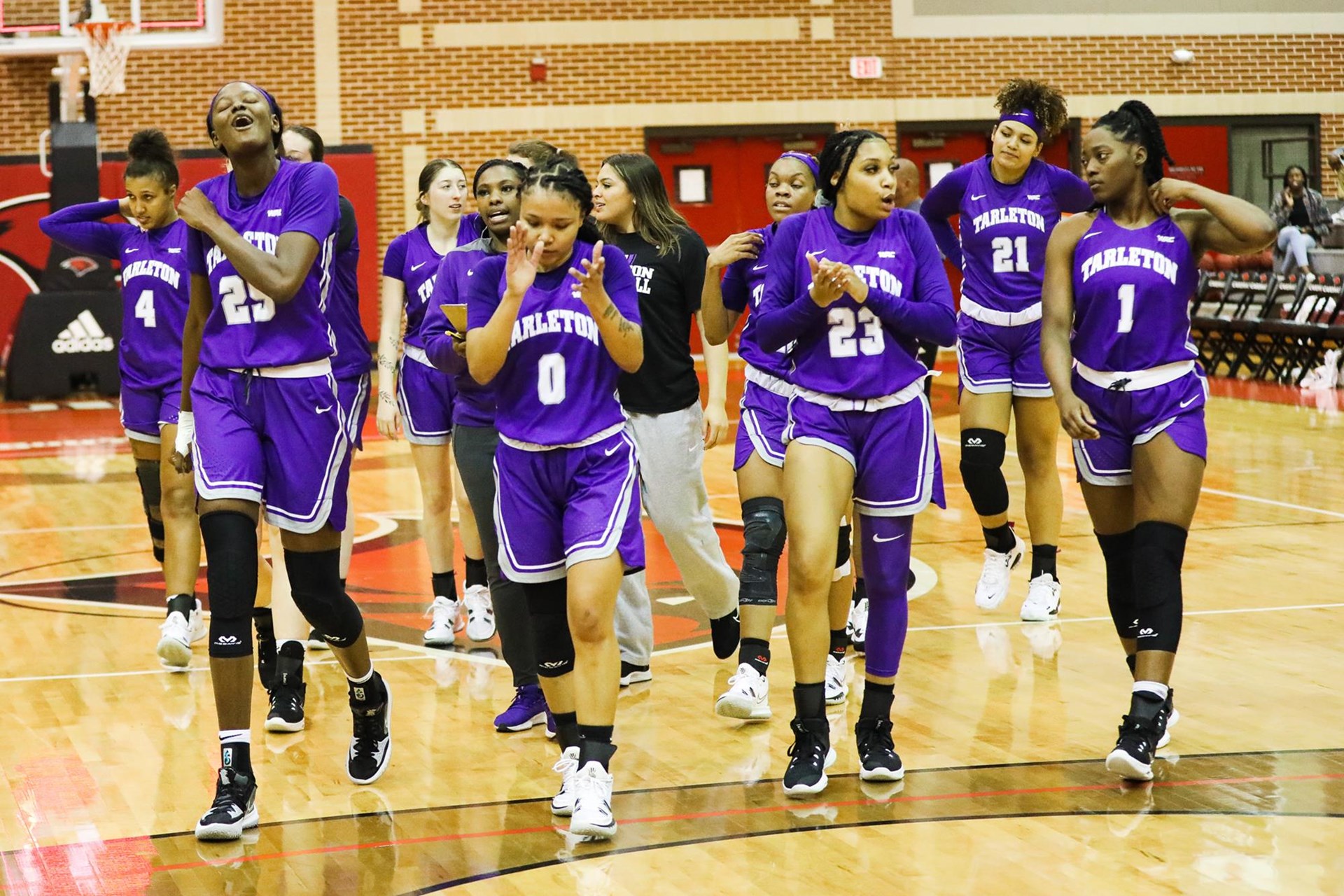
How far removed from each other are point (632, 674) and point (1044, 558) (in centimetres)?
194

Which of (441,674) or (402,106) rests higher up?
(402,106)

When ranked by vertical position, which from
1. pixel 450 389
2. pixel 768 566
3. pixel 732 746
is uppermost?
pixel 450 389

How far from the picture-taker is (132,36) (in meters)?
16.4

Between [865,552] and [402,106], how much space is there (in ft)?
51.9

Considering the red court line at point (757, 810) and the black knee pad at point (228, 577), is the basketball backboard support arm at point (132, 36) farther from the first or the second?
the red court line at point (757, 810)

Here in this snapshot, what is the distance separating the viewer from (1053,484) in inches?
277

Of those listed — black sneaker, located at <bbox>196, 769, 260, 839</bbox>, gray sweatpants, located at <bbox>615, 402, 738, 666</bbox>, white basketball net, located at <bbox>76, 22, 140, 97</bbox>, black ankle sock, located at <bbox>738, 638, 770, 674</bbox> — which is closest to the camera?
black sneaker, located at <bbox>196, 769, 260, 839</bbox>

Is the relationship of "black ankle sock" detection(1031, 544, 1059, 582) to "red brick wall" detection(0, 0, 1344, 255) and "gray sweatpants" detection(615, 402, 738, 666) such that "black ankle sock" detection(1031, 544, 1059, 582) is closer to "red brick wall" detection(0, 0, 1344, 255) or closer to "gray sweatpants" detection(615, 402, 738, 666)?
"gray sweatpants" detection(615, 402, 738, 666)

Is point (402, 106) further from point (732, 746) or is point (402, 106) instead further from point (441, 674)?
point (732, 746)

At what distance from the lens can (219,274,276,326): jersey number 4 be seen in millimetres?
4590

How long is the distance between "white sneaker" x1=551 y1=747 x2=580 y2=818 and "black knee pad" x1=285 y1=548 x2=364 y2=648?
0.73 meters

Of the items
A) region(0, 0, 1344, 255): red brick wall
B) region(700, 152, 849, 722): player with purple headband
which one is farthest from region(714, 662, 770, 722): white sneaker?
region(0, 0, 1344, 255): red brick wall

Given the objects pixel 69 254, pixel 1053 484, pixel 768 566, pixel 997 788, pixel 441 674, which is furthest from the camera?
pixel 69 254

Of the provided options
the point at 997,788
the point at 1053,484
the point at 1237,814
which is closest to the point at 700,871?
the point at 997,788
